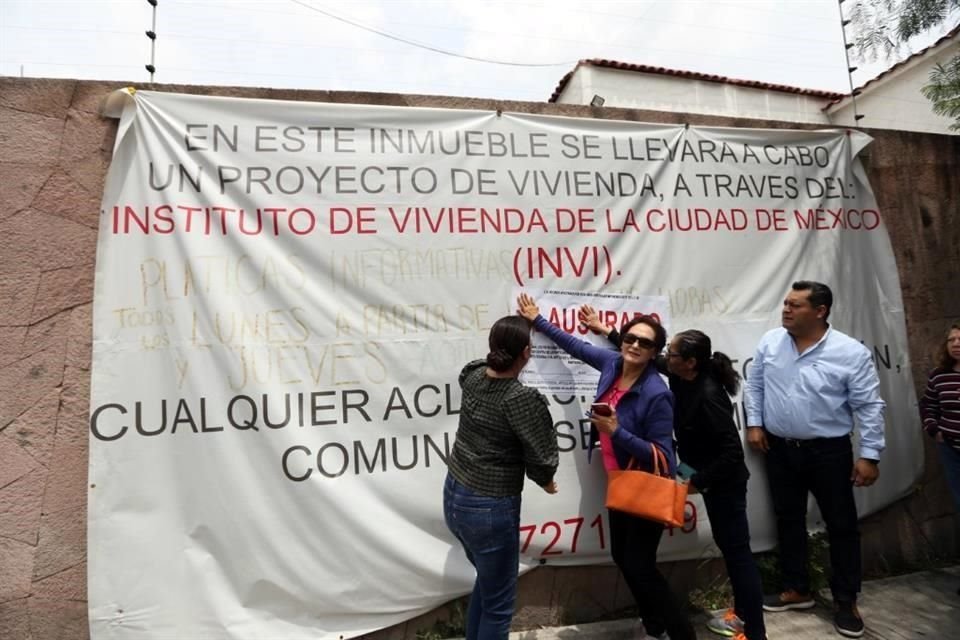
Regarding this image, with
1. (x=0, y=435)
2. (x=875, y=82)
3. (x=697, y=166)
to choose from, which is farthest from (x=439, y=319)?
(x=875, y=82)

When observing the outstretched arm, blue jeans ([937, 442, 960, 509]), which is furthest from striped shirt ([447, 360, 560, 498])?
blue jeans ([937, 442, 960, 509])

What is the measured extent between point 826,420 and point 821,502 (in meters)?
0.43

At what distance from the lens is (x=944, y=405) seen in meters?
2.98

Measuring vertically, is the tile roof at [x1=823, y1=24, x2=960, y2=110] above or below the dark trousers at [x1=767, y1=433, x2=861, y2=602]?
above

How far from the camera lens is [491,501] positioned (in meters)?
2.06

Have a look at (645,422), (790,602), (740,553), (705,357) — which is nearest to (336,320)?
(645,422)

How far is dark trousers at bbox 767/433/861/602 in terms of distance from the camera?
110 inches

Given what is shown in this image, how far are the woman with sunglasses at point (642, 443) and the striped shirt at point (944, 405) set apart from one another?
167 cm

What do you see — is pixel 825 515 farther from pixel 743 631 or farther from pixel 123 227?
pixel 123 227

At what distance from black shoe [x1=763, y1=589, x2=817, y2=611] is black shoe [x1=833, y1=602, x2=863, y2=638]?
0.15 m

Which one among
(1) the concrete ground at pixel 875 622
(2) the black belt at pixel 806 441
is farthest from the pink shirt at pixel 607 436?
(2) the black belt at pixel 806 441

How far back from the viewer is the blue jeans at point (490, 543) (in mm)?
2066

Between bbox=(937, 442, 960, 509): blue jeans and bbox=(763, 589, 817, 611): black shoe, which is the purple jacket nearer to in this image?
bbox=(763, 589, 817, 611): black shoe

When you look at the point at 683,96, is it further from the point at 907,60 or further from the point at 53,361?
the point at 53,361
